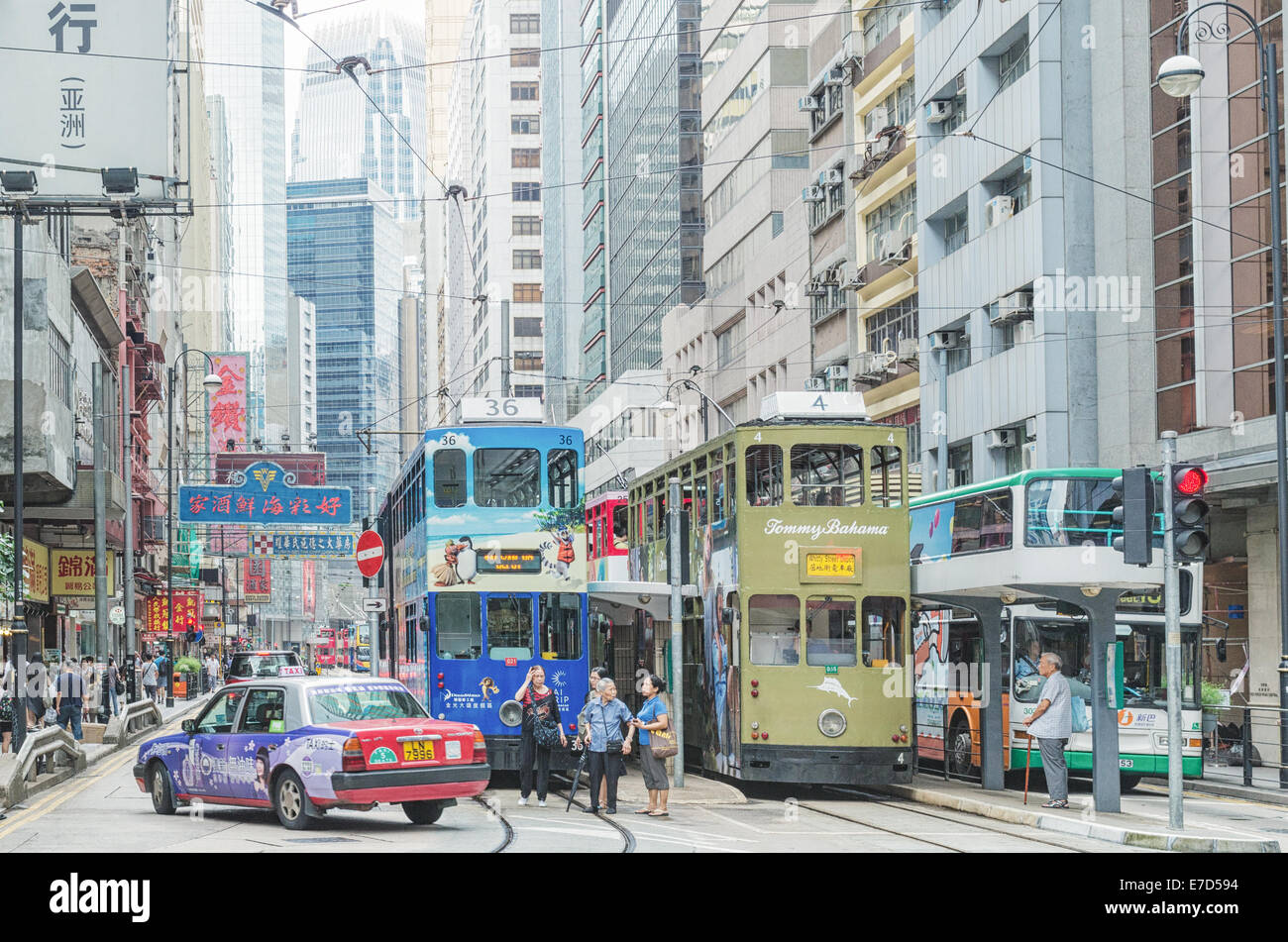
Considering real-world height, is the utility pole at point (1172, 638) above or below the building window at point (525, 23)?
below

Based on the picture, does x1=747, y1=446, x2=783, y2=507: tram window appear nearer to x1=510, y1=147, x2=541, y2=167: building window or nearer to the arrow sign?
the arrow sign

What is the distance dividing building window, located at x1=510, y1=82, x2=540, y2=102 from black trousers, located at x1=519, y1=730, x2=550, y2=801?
11473 cm

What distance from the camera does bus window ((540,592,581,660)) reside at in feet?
76.7

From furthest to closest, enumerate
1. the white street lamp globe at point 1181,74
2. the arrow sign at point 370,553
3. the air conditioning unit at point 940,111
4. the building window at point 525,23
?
the building window at point 525,23, the air conditioning unit at point 940,111, the arrow sign at point 370,553, the white street lamp globe at point 1181,74

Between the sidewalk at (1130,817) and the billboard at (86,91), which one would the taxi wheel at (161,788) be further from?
the billboard at (86,91)

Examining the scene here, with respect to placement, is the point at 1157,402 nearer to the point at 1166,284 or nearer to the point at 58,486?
the point at 1166,284

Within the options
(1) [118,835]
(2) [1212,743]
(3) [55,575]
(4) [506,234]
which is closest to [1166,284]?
(2) [1212,743]

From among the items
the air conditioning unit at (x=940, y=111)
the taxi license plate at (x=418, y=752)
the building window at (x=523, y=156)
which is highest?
the building window at (x=523, y=156)

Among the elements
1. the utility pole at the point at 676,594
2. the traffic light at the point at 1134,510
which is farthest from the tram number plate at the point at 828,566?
the traffic light at the point at 1134,510

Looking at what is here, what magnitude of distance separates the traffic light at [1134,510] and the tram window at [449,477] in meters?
9.14

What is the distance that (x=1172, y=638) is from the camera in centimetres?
1742

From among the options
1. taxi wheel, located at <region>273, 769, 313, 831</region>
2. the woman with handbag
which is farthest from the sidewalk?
taxi wheel, located at <region>273, 769, 313, 831</region>

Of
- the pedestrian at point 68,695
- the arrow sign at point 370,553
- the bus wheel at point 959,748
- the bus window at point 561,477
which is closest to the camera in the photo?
the bus window at point 561,477

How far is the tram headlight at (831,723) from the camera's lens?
21812mm
